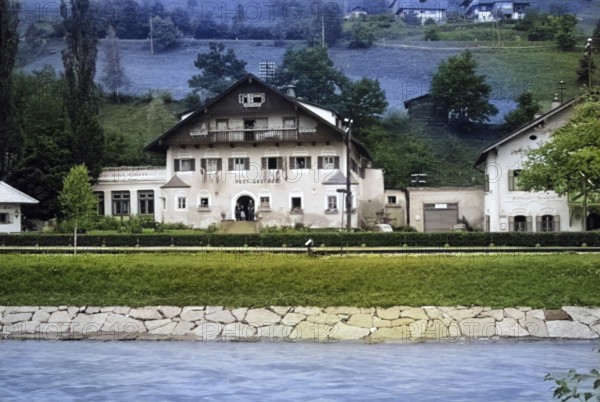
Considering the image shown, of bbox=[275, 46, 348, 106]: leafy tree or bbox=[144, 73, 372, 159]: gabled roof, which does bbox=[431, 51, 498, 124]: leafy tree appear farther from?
bbox=[144, 73, 372, 159]: gabled roof

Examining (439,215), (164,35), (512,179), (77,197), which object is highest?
(164,35)

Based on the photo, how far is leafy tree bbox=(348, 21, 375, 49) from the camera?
7072 inches

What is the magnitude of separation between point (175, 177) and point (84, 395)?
51394 millimetres

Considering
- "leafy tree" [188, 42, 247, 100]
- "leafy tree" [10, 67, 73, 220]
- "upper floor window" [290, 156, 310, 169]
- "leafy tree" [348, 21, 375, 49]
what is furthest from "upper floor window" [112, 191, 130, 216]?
"leafy tree" [348, 21, 375, 49]

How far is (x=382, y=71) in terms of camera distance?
168 meters

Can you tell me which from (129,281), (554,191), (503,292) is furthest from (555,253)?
(554,191)

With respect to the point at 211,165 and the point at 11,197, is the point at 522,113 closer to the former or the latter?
the point at 211,165

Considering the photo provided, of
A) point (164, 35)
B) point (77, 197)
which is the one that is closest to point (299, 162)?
point (77, 197)

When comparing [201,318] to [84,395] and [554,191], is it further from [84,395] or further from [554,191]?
[554,191]

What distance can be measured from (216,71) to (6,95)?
87480mm

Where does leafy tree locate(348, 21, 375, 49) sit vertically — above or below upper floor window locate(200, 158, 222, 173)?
above

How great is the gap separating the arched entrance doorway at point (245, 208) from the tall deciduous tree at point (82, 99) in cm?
1308

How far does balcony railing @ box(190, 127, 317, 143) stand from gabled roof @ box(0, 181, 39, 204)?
1240 cm

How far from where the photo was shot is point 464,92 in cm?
13312
